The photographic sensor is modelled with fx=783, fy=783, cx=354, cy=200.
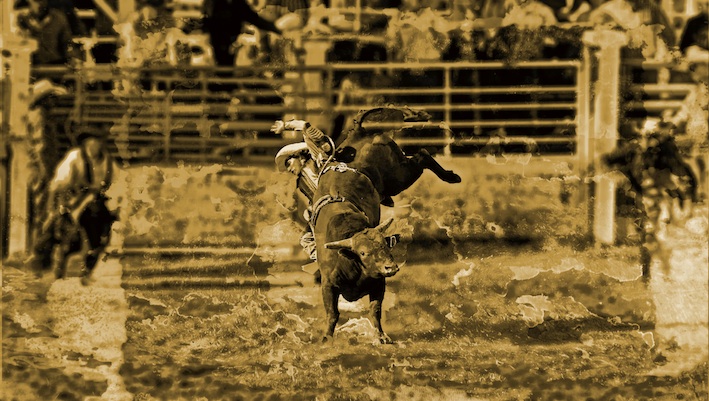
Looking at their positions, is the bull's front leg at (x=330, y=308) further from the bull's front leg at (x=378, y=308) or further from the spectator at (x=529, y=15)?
the spectator at (x=529, y=15)

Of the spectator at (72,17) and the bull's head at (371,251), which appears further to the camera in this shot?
the spectator at (72,17)

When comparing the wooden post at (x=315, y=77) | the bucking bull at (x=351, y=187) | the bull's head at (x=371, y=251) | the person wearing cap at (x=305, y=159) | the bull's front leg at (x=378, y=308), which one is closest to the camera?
the bull's head at (x=371, y=251)

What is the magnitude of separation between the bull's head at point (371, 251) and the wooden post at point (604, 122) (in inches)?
48.0

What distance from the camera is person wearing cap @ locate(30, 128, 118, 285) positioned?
13.4 ft

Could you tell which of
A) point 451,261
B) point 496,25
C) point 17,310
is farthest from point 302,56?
point 17,310

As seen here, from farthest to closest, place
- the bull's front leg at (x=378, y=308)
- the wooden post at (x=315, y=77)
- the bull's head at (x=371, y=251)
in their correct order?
the wooden post at (x=315, y=77)
the bull's front leg at (x=378, y=308)
the bull's head at (x=371, y=251)

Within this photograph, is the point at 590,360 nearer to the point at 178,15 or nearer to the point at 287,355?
the point at 287,355

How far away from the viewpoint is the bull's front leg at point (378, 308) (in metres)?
3.84

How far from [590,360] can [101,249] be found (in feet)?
8.48

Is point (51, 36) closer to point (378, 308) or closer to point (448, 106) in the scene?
point (448, 106)

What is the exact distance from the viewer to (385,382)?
153 inches

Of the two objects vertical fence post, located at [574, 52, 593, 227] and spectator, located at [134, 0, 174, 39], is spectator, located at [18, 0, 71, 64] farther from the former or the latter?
vertical fence post, located at [574, 52, 593, 227]

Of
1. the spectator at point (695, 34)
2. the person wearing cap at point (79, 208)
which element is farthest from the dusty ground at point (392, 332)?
the spectator at point (695, 34)

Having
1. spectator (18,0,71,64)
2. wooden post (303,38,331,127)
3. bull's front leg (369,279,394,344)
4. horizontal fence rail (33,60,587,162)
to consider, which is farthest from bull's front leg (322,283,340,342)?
spectator (18,0,71,64)
